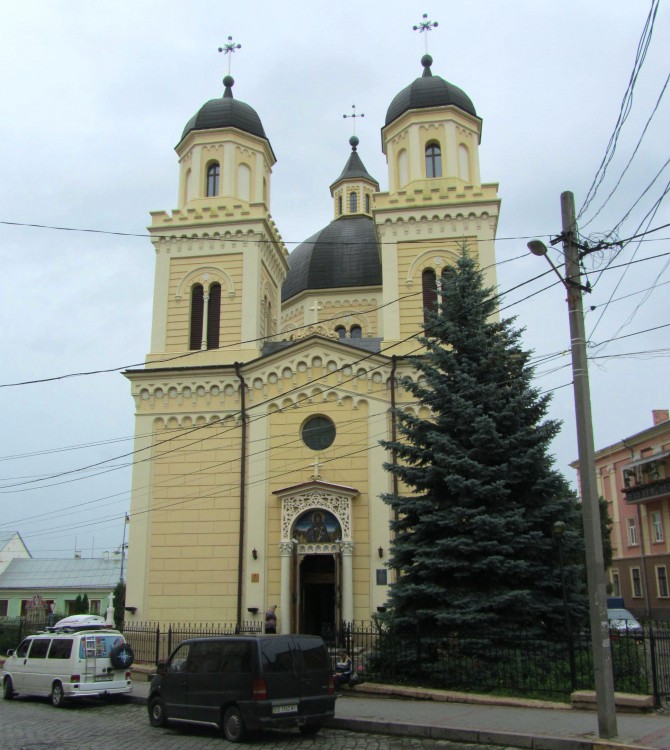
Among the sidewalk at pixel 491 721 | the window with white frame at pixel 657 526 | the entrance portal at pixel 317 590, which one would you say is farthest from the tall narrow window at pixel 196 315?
the window with white frame at pixel 657 526

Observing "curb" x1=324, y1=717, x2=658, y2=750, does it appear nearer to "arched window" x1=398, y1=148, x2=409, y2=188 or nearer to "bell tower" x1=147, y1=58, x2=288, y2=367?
"bell tower" x1=147, y1=58, x2=288, y2=367

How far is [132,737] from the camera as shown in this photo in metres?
11.8

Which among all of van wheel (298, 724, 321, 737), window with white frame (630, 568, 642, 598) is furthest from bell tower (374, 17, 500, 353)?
window with white frame (630, 568, 642, 598)

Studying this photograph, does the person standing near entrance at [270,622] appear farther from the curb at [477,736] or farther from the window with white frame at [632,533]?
the window with white frame at [632,533]

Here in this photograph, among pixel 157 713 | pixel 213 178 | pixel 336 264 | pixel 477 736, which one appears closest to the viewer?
pixel 477 736

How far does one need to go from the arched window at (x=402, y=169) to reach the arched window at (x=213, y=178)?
22.2ft

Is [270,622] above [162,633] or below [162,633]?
above

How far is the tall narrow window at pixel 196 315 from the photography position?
2709 centimetres

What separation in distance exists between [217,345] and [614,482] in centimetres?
2934

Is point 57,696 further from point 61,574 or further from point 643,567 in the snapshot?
point 61,574

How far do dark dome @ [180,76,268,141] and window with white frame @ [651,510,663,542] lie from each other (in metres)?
28.0

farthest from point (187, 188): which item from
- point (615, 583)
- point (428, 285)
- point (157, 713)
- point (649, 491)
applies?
point (615, 583)

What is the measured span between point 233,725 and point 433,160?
21943 millimetres

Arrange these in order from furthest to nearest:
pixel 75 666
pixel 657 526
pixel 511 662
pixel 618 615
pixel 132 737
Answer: pixel 657 526, pixel 618 615, pixel 75 666, pixel 511 662, pixel 132 737
